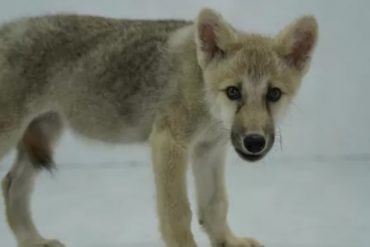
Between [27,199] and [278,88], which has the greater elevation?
[278,88]

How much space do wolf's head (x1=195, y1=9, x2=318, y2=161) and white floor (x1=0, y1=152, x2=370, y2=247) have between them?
3.21 feet

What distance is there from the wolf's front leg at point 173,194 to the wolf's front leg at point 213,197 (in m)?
0.34

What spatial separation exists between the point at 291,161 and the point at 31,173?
2396 mm

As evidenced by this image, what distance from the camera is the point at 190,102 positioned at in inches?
126

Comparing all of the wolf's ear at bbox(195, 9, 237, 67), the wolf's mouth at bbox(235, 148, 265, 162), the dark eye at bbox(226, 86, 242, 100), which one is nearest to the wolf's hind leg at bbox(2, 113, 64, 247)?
the wolf's ear at bbox(195, 9, 237, 67)

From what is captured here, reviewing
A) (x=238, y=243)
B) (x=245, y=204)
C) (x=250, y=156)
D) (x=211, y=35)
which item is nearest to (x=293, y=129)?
(x=245, y=204)

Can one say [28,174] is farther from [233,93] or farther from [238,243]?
[233,93]

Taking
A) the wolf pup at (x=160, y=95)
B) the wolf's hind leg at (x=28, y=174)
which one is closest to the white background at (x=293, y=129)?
the wolf's hind leg at (x=28, y=174)

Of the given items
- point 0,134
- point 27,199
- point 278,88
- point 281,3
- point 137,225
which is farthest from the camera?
point 281,3

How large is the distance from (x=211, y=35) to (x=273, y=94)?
35 cm

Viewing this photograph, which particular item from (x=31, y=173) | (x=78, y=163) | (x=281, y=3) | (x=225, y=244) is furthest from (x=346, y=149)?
(x=31, y=173)

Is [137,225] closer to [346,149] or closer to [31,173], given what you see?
[31,173]

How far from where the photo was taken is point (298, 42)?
318cm

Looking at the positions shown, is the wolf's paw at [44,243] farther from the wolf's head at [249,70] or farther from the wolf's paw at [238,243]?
the wolf's head at [249,70]
